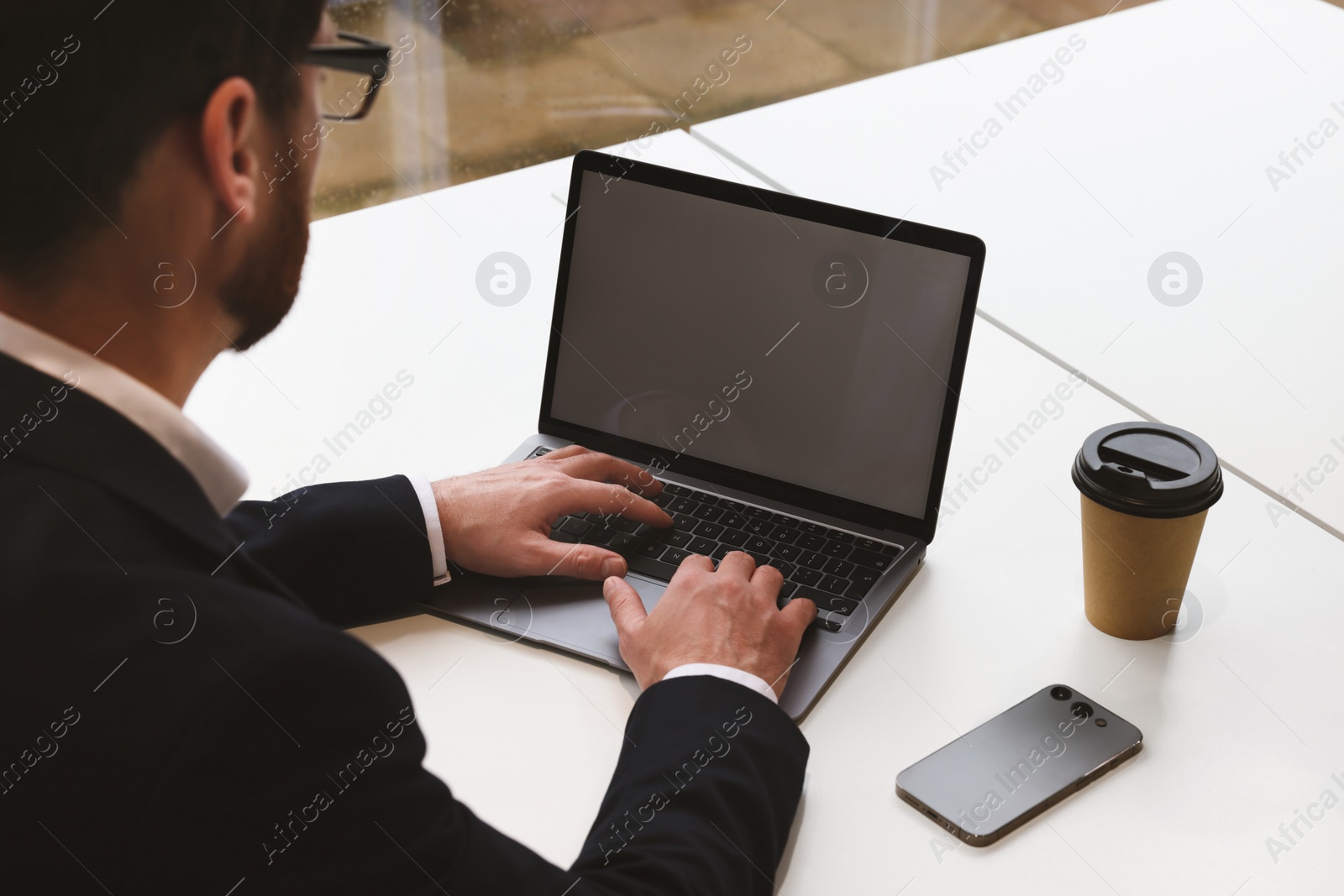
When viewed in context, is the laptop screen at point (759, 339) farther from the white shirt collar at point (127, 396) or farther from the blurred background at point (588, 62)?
the blurred background at point (588, 62)

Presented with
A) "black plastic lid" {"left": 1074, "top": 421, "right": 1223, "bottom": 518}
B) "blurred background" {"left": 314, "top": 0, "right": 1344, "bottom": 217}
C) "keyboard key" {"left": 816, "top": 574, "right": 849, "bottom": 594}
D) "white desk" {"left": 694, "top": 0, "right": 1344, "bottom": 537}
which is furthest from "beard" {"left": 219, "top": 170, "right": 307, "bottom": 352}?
"blurred background" {"left": 314, "top": 0, "right": 1344, "bottom": 217}

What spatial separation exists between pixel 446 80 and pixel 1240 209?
2950 mm

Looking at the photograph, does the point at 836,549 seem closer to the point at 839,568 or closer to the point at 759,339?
the point at 839,568

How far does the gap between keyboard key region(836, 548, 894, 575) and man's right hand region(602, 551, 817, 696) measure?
3.4 inches

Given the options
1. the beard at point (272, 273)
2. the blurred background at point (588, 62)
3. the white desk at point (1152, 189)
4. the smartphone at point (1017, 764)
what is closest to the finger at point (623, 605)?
the smartphone at point (1017, 764)

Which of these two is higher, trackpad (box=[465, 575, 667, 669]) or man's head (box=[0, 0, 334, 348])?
man's head (box=[0, 0, 334, 348])

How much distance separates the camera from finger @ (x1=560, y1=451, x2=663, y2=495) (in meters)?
1.16

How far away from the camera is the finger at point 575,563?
106 centimetres

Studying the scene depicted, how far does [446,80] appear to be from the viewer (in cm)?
404

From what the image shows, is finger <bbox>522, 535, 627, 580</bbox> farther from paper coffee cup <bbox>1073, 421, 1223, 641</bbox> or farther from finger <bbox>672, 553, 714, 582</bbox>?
paper coffee cup <bbox>1073, 421, 1223, 641</bbox>

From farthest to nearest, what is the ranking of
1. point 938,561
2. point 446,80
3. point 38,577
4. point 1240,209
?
point 446,80
point 1240,209
point 938,561
point 38,577

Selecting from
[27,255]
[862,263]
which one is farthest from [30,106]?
[862,263]

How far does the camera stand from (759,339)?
1.15m

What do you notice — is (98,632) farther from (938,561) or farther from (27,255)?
(938,561)
